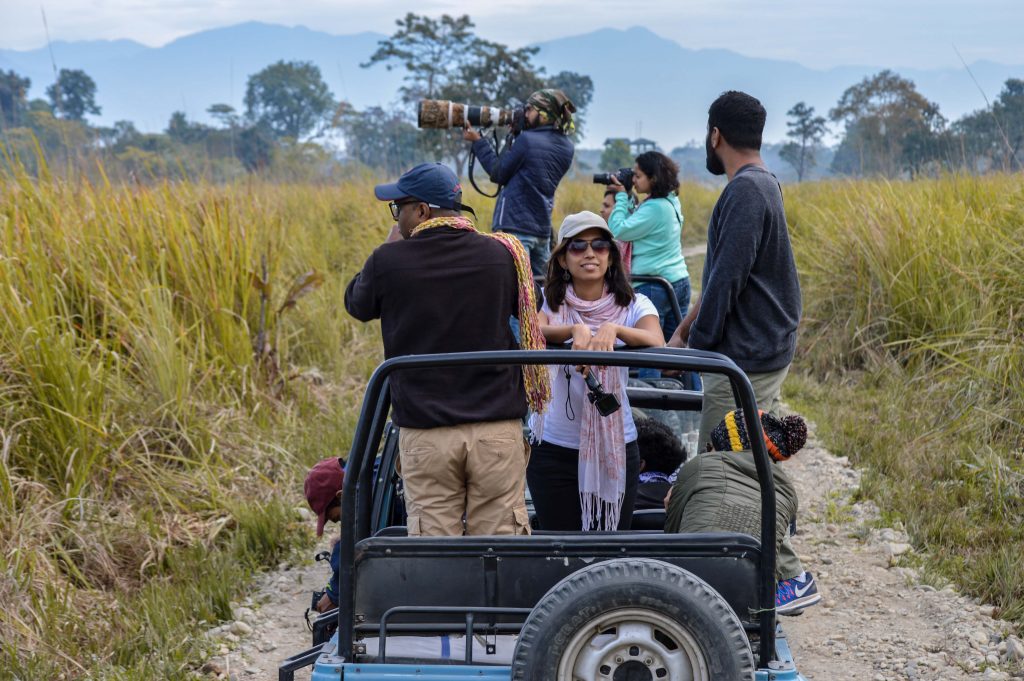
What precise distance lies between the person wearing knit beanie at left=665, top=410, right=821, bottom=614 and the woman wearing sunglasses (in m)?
0.44

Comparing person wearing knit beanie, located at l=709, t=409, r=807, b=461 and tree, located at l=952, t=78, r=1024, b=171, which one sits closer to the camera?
person wearing knit beanie, located at l=709, t=409, r=807, b=461

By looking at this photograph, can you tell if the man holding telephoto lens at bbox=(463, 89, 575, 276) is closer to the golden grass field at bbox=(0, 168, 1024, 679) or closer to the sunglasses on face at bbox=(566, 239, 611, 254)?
the golden grass field at bbox=(0, 168, 1024, 679)

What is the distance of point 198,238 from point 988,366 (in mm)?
4813

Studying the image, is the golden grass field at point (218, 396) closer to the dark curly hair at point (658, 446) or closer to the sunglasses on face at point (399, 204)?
the dark curly hair at point (658, 446)

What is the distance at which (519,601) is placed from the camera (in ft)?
8.66

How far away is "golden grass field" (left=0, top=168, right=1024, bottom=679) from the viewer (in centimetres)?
451

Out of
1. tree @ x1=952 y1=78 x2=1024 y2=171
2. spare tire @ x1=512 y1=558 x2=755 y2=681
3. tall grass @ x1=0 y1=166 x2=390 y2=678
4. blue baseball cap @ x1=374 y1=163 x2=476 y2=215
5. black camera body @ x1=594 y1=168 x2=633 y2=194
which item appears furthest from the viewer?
tree @ x1=952 y1=78 x2=1024 y2=171

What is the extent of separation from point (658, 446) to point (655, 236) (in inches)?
110

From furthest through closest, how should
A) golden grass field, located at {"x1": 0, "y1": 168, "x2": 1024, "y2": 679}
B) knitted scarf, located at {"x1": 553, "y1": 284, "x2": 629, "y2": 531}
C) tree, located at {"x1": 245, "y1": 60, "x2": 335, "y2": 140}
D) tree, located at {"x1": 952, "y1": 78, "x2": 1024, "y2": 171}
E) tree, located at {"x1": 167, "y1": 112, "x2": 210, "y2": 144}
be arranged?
tree, located at {"x1": 245, "y1": 60, "x2": 335, "y2": 140}, tree, located at {"x1": 167, "y1": 112, "x2": 210, "y2": 144}, tree, located at {"x1": 952, "y1": 78, "x2": 1024, "y2": 171}, golden grass field, located at {"x1": 0, "y1": 168, "x2": 1024, "y2": 679}, knitted scarf, located at {"x1": 553, "y1": 284, "x2": 629, "y2": 531}

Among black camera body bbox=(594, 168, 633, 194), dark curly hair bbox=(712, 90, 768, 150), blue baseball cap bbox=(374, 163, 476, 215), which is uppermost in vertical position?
dark curly hair bbox=(712, 90, 768, 150)

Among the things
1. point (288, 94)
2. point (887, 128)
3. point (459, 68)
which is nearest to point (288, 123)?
point (288, 94)

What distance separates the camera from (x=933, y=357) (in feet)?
24.8

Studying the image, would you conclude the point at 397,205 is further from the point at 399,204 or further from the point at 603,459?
the point at 603,459

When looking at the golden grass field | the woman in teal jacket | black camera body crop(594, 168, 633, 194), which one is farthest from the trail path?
black camera body crop(594, 168, 633, 194)
